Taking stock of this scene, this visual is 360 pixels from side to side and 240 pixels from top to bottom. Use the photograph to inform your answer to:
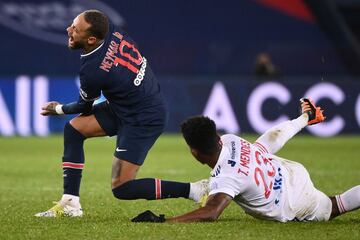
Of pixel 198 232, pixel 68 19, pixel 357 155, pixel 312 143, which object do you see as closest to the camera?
pixel 198 232

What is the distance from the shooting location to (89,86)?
7.59m

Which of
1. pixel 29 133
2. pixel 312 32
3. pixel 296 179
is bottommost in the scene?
pixel 29 133

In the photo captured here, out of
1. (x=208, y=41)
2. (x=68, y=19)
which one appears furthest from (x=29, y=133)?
(x=208, y=41)

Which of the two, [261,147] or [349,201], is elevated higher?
[261,147]

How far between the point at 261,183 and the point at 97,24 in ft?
6.12

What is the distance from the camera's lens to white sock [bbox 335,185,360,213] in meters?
7.43

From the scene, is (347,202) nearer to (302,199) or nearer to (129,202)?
(302,199)

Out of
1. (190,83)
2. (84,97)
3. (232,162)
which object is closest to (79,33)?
(84,97)

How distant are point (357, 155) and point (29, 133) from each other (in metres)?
6.94

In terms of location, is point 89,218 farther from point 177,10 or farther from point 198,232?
point 177,10

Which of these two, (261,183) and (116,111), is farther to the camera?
(116,111)

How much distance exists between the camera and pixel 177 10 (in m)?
22.6

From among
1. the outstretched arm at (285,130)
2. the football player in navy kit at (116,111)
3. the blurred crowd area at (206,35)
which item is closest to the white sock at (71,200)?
the football player in navy kit at (116,111)

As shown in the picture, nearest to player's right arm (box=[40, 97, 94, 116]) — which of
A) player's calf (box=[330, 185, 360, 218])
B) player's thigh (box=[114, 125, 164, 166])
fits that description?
player's thigh (box=[114, 125, 164, 166])
